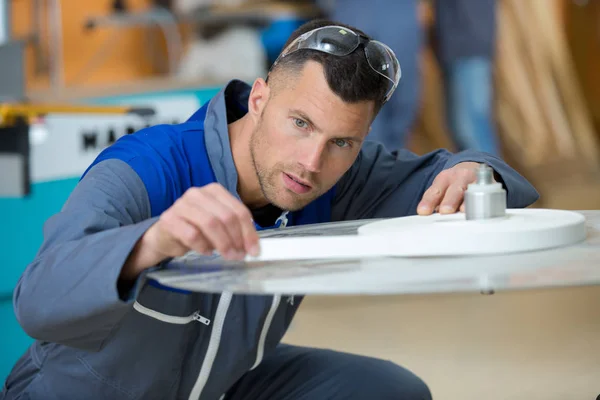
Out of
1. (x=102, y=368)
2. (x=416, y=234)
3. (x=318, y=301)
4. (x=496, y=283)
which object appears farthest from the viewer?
(x=318, y=301)

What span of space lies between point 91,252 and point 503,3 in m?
5.30

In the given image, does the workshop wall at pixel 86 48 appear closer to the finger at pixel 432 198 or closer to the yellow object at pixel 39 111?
the yellow object at pixel 39 111

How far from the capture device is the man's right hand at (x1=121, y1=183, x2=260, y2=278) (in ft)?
3.24

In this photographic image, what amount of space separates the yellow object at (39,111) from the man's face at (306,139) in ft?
3.14

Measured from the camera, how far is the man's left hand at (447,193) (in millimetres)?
1332

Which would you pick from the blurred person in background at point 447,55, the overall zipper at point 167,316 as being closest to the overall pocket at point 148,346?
the overall zipper at point 167,316

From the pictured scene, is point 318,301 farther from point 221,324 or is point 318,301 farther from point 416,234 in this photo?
point 416,234

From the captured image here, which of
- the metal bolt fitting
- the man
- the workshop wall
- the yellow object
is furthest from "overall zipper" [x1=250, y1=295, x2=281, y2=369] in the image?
the workshop wall

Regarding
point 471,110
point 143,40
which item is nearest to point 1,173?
point 471,110

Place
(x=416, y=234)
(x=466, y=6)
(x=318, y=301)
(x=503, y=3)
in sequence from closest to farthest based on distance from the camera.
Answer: (x=416, y=234) → (x=318, y=301) → (x=466, y=6) → (x=503, y=3)

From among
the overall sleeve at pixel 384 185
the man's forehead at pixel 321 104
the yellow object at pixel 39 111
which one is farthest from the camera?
the yellow object at pixel 39 111

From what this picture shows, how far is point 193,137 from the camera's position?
4.88ft

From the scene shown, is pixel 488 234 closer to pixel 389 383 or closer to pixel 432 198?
pixel 432 198

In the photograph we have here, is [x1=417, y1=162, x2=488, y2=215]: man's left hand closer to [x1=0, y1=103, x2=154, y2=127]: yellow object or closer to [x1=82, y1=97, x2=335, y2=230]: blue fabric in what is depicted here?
[x1=82, y1=97, x2=335, y2=230]: blue fabric
